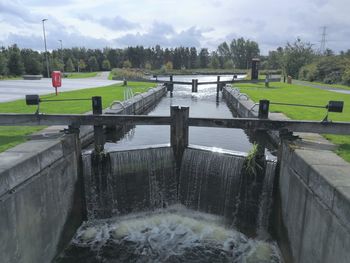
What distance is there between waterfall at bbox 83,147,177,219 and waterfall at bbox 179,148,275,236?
2.37 ft

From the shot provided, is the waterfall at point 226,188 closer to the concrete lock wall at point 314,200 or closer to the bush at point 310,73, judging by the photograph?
the concrete lock wall at point 314,200

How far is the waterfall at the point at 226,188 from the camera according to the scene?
27.6 ft

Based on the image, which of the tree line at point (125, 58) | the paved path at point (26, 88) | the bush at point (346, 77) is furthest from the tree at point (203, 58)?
the paved path at point (26, 88)

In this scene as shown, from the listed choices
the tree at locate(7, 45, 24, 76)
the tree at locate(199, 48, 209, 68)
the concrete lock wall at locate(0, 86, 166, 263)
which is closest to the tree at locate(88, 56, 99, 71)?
the tree at locate(7, 45, 24, 76)

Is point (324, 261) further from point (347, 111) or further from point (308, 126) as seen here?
point (347, 111)

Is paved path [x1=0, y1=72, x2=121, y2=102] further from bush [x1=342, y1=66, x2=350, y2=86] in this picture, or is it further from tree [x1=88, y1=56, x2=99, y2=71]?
tree [x1=88, y1=56, x2=99, y2=71]

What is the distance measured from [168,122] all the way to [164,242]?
3450mm

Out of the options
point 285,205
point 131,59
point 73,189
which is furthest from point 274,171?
point 131,59

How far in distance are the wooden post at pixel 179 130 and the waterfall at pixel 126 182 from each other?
46cm

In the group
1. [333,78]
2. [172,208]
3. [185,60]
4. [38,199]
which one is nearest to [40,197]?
[38,199]

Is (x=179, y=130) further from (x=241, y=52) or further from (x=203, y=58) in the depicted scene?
(x=241, y=52)

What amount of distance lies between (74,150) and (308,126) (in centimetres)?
639

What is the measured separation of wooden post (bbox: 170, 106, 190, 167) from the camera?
9.41m

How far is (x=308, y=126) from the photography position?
834 cm
